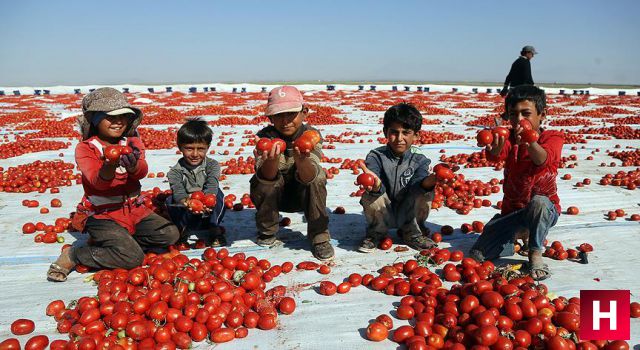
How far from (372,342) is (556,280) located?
1.70 m

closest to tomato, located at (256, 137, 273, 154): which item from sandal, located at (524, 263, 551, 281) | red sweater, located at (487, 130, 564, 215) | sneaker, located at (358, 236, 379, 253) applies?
sneaker, located at (358, 236, 379, 253)

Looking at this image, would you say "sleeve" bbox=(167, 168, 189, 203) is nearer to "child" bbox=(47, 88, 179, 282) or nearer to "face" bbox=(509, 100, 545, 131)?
"child" bbox=(47, 88, 179, 282)

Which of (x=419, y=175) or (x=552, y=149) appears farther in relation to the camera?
(x=419, y=175)

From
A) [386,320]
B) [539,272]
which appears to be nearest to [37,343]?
[386,320]

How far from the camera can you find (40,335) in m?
2.53

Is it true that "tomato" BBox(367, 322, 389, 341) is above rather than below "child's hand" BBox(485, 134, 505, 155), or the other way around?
below

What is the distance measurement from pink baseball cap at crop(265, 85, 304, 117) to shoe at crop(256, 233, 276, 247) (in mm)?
1241

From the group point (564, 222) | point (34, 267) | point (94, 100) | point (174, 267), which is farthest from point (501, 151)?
point (34, 267)

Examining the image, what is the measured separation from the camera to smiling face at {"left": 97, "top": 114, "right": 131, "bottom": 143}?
3449mm

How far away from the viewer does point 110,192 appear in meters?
3.61

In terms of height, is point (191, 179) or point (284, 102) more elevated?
point (284, 102)

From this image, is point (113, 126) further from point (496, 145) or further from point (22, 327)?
point (496, 145)

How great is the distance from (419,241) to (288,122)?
65.8 inches

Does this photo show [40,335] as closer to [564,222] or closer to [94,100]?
[94,100]
